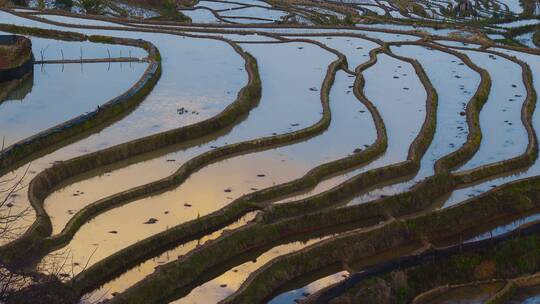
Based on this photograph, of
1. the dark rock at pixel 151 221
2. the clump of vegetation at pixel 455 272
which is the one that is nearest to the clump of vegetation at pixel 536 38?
the clump of vegetation at pixel 455 272

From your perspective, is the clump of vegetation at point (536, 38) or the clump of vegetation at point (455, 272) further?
the clump of vegetation at point (536, 38)

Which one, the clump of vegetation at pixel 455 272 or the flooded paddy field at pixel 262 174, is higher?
the flooded paddy field at pixel 262 174

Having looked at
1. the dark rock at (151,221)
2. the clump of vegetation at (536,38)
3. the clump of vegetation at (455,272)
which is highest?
the clump of vegetation at (536,38)

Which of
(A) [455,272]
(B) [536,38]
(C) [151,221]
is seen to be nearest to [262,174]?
(C) [151,221]

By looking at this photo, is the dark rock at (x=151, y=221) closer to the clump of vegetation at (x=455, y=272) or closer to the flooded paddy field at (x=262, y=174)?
the flooded paddy field at (x=262, y=174)

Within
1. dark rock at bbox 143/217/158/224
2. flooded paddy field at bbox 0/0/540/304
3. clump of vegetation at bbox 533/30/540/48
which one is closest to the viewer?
flooded paddy field at bbox 0/0/540/304

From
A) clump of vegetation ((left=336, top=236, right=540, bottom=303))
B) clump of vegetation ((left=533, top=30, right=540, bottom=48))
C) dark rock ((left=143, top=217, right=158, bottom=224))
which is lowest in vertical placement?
clump of vegetation ((left=336, top=236, right=540, bottom=303))

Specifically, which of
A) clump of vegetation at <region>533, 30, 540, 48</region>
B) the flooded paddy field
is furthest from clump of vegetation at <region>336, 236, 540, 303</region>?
clump of vegetation at <region>533, 30, 540, 48</region>

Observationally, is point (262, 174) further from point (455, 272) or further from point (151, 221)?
point (455, 272)

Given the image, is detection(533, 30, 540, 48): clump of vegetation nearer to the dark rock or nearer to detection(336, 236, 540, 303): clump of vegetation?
detection(336, 236, 540, 303): clump of vegetation
